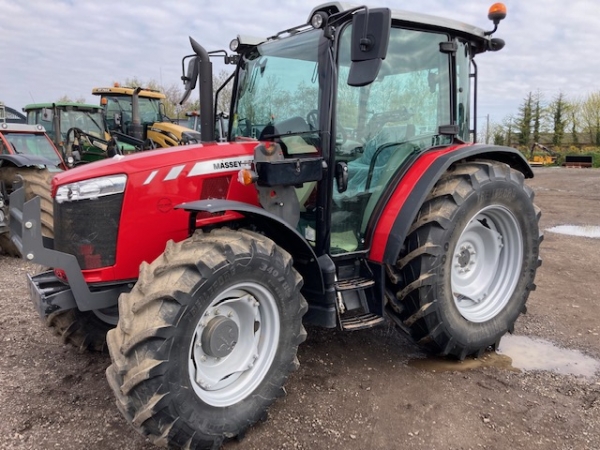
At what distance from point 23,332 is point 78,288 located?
182 centimetres

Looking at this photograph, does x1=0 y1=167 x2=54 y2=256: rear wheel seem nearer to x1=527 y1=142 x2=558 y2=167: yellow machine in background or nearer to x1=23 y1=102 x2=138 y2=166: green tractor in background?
Result: x1=23 y1=102 x2=138 y2=166: green tractor in background

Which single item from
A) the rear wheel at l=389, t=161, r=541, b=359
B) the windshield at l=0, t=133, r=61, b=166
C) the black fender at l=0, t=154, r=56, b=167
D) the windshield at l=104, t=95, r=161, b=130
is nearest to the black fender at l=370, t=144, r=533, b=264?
the rear wheel at l=389, t=161, r=541, b=359

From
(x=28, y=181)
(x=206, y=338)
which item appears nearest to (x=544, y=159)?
(x=28, y=181)

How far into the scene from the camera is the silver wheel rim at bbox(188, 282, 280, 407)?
8.30ft

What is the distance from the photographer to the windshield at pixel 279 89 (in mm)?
3137

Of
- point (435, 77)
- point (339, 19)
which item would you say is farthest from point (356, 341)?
point (339, 19)

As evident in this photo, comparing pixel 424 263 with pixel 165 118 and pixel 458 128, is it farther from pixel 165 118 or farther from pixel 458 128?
pixel 165 118

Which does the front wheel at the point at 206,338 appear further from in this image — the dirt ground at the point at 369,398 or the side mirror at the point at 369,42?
the side mirror at the point at 369,42

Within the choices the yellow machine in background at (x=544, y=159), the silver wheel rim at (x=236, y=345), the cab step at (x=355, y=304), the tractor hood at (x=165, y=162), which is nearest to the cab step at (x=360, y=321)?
the cab step at (x=355, y=304)

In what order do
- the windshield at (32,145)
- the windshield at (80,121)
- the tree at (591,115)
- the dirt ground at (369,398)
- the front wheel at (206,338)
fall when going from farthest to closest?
the tree at (591,115) → the windshield at (80,121) → the windshield at (32,145) → the dirt ground at (369,398) → the front wheel at (206,338)

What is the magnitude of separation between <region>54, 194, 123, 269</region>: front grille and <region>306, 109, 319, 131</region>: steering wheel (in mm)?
1197

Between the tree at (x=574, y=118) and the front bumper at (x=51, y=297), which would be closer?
the front bumper at (x=51, y=297)

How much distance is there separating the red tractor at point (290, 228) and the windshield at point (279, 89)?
13 millimetres

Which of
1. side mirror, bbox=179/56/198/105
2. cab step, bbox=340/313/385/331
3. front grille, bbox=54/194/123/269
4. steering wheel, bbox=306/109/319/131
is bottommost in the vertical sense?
cab step, bbox=340/313/385/331
